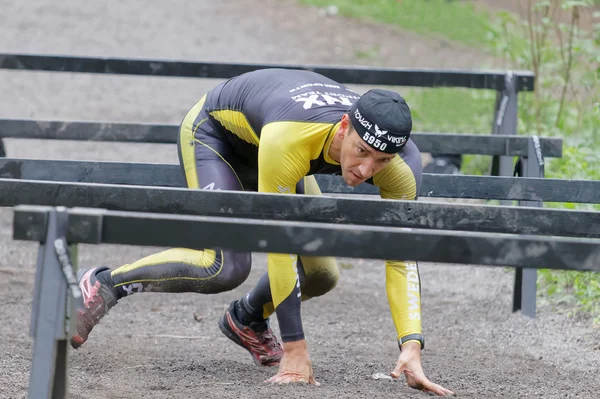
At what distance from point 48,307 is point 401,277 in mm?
1753

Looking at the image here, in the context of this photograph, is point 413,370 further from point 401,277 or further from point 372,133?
point 372,133

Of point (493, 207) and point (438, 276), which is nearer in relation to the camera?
point (493, 207)

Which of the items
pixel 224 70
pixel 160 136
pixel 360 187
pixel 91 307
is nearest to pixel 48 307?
pixel 91 307

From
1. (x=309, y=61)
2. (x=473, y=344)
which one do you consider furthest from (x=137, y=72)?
(x=309, y=61)

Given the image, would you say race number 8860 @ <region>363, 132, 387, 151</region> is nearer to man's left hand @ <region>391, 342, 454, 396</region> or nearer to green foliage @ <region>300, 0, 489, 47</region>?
man's left hand @ <region>391, 342, 454, 396</region>

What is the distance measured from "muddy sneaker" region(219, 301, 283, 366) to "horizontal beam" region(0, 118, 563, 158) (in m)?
1.69

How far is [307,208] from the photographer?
3.56 metres

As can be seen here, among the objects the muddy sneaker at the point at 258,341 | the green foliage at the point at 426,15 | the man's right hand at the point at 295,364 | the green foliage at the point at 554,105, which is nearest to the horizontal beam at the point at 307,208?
the man's right hand at the point at 295,364

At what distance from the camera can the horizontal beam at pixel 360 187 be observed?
4625 mm

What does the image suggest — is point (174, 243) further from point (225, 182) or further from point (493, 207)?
point (225, 182)

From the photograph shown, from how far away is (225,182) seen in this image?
462 centimetres

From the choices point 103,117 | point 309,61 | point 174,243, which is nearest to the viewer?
point 174,243

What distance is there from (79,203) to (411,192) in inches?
60.3

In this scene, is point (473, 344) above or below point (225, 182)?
below
